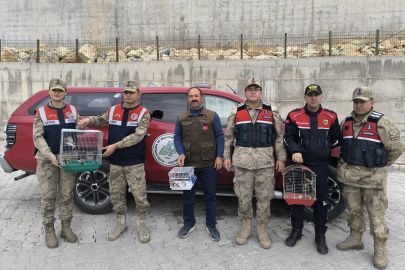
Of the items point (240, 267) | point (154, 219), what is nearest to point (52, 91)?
point (154, 219)

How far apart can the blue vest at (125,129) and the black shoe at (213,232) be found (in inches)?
48.0

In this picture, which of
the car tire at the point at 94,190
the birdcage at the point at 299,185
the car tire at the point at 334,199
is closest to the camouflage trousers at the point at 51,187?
the car tire at the point at 94,190

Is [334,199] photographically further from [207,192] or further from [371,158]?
[207,192]

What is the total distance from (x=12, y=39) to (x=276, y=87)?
1516 cm

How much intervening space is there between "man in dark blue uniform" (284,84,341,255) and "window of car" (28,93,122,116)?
2566mm

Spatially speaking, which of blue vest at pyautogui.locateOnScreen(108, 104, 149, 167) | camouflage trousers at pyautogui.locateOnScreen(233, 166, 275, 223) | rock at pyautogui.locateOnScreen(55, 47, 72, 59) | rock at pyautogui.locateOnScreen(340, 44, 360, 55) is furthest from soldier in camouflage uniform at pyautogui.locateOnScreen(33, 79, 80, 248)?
rock at pyautogui.locateOnScreen(340, 44, 360, 55)

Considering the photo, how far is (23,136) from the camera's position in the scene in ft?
13.6

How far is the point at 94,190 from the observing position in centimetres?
414

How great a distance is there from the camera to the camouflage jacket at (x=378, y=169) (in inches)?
112

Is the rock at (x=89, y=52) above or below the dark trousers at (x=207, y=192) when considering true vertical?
above

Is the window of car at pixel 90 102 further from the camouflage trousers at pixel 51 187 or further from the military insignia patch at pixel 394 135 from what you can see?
the military insignia patch at pixel 394 135

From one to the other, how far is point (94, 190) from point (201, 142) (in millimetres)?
1899

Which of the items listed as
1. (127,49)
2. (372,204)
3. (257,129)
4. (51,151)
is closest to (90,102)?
(51,151)

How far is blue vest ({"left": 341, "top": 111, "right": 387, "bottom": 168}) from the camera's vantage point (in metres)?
2.88
